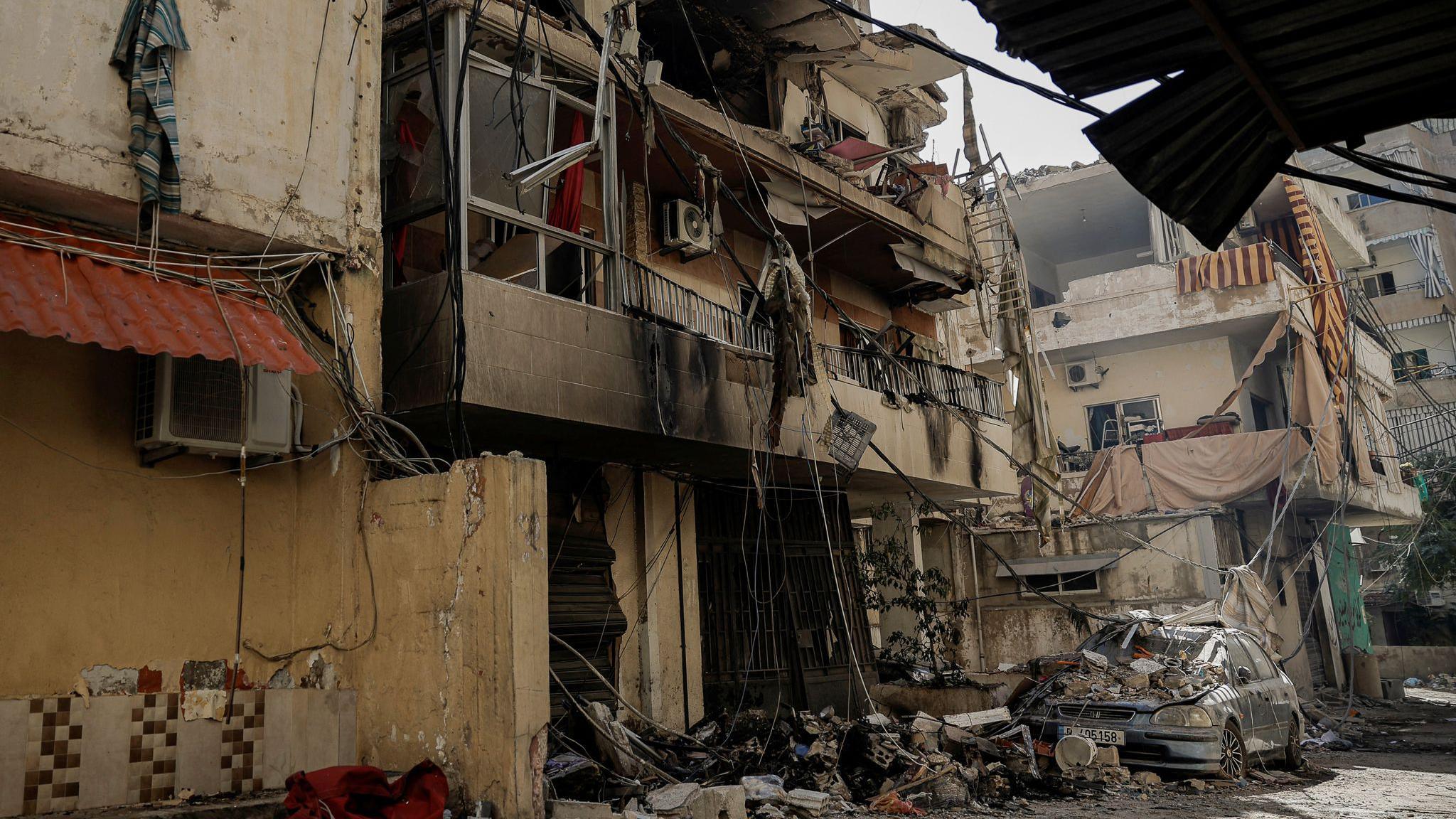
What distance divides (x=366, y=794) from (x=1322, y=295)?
79.4 feet

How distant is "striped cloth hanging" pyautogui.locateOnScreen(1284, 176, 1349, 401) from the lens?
23.9m

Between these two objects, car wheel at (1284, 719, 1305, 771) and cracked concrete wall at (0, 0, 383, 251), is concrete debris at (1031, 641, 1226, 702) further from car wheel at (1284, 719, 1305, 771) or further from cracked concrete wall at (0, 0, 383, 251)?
cracked concrete wall at (0, 0, 383, 251)

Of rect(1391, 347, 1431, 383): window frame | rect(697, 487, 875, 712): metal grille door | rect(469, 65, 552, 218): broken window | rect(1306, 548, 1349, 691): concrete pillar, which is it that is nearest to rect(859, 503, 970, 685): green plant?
rect(697, 487, 875, 712): metal grille door

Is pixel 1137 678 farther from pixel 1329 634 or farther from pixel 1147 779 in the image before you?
pixel 1329 634

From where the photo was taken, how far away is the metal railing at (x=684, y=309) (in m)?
10.1

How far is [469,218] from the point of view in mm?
10250

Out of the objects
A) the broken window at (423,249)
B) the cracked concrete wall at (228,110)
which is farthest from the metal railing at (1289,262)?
the cracked concrete wall at (228,110)

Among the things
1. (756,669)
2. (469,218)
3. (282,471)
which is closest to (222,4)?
(282,471)

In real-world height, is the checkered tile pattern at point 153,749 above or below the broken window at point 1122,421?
below

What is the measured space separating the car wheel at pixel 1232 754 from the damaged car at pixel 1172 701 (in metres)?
0.01

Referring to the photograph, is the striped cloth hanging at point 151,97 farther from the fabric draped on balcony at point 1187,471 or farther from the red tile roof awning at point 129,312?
the fabric draped on balcony at point 1187,471

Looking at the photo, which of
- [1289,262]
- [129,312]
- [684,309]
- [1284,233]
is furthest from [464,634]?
[1284,233]

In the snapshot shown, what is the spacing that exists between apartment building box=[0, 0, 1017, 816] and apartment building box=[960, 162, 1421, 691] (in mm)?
12129

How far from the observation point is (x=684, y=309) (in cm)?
1155
